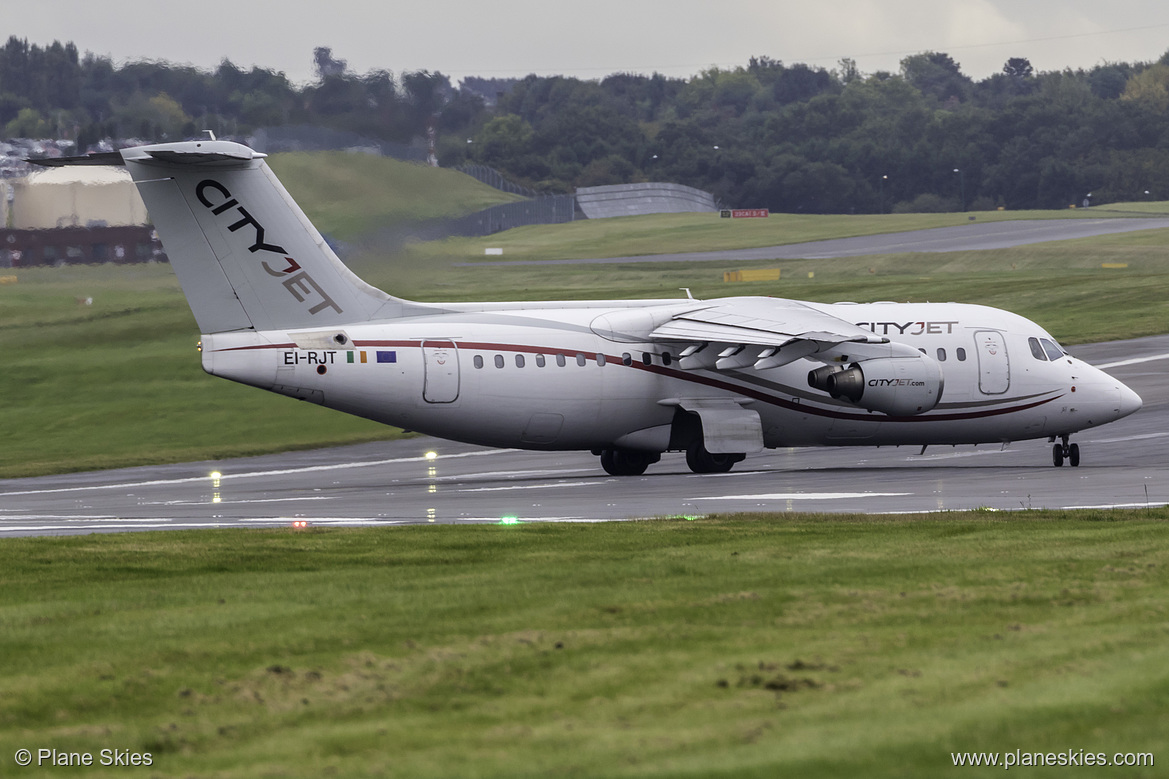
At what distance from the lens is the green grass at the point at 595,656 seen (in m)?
9.16

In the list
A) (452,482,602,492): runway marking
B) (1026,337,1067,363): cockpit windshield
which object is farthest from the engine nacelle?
(452,482,602,492): runway marking

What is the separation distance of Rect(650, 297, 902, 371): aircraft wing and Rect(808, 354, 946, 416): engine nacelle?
0.39 m

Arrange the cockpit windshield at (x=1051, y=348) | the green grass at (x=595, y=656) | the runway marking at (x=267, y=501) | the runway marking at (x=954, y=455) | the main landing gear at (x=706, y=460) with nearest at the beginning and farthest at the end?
1. the green grass at (x=595, y=656)
2. the runway marking at (x=267, y=501)
3. the main landing gear at (x=706, y=460)
4. the cockpit windshield at (x=1051, y=348)
5. the runway marking at (x=954, y=455)

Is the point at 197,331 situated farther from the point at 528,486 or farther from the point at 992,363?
the point at 992,363

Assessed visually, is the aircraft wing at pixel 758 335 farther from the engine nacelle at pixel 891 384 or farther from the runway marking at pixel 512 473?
the runway marking at pixel 512 473

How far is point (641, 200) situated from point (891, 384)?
115114 mm

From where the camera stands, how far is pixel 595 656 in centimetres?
1182

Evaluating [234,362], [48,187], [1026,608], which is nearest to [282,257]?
[234,362]

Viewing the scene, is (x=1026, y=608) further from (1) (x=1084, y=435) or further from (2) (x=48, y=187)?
(2) (x=48, y=187)

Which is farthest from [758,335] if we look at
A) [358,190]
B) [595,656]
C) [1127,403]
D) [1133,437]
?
[595,656]

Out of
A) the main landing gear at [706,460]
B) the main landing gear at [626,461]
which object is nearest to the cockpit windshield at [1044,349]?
the main landing gear at [706,460]

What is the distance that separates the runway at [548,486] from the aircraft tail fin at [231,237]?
3.95 m

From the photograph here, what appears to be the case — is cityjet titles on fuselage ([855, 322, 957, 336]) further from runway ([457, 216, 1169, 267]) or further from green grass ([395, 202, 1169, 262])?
runway ([457, 216, 1169, 267])

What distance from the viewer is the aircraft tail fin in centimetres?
2992
